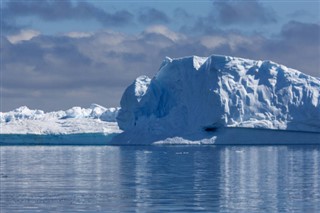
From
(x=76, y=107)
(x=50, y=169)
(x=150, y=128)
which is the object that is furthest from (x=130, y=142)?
(x=76, y=107)

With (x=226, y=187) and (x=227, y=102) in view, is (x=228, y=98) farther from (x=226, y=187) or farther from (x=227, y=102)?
(x=226, y=187)

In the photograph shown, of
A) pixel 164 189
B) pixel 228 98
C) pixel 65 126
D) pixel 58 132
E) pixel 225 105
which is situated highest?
pixel 228 98

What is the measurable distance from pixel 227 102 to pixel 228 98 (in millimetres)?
318

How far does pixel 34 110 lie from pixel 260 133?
5167 cm

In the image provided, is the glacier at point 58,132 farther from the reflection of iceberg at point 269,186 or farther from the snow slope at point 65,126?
the reflection of iceberg at point 269,186

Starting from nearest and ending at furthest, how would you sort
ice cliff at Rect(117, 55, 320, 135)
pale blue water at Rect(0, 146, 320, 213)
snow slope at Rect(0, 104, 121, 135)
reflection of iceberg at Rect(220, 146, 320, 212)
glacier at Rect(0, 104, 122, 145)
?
1. pale blue water at Rect(0, 146, 320, 213)
2. reflection of iceberg at Rect(220, 146, 320, 212)
3. ice cliff at Rect(117, 55, 320, 135)
4. glacier at Rect(0, 104, 122, 145)
5. snow slope at Rect(0, 104, 121, 135)

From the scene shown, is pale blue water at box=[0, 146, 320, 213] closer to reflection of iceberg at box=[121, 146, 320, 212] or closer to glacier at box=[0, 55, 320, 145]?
reflection of iceberg at box=[121, 146, 320, 212]

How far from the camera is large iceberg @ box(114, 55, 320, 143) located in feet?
131

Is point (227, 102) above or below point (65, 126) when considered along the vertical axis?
above

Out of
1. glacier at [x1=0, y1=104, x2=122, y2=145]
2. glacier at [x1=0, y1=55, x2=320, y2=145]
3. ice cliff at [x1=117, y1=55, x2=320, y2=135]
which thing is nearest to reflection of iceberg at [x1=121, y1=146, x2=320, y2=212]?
ice cliff at [x1=117, y1=55, x2=320, y2=135]

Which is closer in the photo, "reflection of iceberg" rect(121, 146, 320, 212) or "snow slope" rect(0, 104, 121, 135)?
"reflection of iceberg" rect(121, 146, 320, 212)

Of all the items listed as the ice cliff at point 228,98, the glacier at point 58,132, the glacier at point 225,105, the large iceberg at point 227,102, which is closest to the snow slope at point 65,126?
the glacier at point 58,132

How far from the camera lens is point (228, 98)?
131ft

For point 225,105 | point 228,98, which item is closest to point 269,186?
point 225,105
